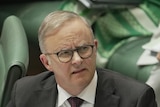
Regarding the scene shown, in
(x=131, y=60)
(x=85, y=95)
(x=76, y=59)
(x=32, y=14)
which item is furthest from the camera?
(x=32, y=14)

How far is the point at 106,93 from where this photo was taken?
1.47 metres

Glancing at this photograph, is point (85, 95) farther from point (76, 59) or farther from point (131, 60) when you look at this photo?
point (131, 60)

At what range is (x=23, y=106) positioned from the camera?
59.8 inches

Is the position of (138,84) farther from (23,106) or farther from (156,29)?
(156,29)

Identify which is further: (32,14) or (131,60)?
(32,14)

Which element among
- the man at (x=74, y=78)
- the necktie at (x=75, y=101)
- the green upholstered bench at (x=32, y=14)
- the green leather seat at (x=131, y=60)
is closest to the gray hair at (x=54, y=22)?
the man at (x=74, y=78)

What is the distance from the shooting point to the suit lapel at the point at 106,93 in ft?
4.73

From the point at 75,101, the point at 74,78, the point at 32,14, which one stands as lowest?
the point at 32,14

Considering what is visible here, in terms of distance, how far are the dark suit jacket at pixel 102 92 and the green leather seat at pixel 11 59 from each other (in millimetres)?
44

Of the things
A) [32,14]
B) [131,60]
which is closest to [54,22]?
[131,60]

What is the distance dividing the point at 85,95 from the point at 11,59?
357 millimetres

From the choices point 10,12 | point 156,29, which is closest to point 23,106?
point 156,29

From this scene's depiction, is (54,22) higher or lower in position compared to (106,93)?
higher

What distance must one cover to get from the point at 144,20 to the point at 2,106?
1229mm
